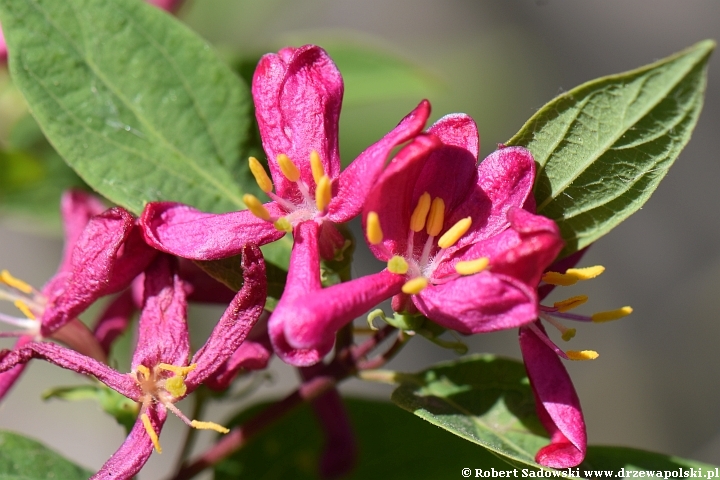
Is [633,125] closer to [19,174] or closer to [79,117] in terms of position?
[79,117]

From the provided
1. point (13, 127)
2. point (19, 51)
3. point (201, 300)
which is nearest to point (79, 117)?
point (19, 51)

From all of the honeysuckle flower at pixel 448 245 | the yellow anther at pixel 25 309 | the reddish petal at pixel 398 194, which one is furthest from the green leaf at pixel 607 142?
the yellow anther at pixel 25 309

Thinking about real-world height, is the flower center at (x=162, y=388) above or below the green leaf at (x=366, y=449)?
above

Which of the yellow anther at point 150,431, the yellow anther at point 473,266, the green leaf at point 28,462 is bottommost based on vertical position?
the green leaf at point 28,462

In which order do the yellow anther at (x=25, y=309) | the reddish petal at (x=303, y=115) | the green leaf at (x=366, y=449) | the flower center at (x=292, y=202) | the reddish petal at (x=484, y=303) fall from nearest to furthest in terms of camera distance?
the reddish petal at (x=484, y=303), the flower center at (x=292, y=202), the reddish petal at (x=303, y=115), the yellow anther at (x=25, y=309), the green leaf at (x=366, y=449)

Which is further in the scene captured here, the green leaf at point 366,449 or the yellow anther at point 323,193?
the green leaf at point 366,449

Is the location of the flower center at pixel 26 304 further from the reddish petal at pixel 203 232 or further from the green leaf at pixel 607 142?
the green leaf at pixel 607 142

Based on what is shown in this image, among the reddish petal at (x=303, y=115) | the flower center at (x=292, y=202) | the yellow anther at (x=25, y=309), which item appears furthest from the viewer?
the yellow anther at (x=25, y=309)

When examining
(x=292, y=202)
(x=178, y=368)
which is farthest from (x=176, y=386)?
(x=292, y=202)
